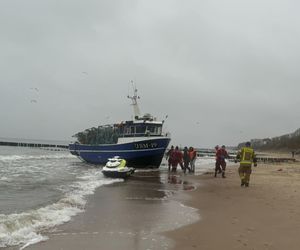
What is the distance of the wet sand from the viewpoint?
27.9 feet

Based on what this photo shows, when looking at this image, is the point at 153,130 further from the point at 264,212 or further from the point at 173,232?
the point at 173,232

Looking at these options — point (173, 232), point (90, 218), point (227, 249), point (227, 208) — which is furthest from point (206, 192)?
point (227, 249)

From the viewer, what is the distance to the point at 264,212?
480 inches

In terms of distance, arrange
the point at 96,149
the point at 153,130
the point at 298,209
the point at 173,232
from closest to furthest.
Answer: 1. the point at 173,232
2. the point at 298,209
3. the point at 153,130
4. the point at 96,149

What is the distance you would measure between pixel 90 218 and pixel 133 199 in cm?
434

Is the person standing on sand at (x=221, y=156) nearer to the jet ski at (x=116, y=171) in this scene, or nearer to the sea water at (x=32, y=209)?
the jet ski at (x=116, y=171)

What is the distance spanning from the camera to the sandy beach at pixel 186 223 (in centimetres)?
857

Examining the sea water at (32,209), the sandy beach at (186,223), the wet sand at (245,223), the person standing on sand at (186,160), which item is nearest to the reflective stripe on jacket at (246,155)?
the sandy beach at (186,223)

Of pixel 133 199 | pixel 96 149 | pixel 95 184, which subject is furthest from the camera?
pixel 96 149

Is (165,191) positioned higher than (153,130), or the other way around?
(153,130)

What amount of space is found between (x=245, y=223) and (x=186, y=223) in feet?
4.37

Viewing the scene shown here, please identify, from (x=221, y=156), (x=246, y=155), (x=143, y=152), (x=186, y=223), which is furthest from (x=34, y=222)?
(x=143, y=152)

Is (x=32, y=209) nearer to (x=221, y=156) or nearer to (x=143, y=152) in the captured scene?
(x=221, y=156)

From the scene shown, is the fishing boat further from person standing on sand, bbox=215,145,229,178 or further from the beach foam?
the beach foam
